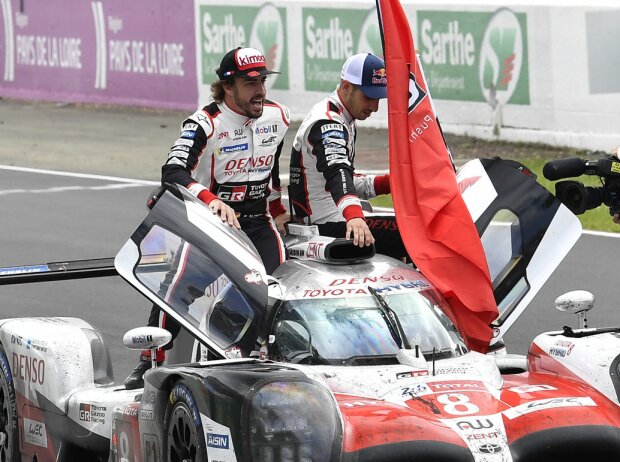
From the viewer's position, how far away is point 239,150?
331 inches

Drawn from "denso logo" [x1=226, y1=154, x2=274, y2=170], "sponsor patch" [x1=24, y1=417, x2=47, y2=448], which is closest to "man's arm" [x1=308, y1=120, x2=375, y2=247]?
"denso logo" [x1=226, y1=154, x2=274, y2=170]

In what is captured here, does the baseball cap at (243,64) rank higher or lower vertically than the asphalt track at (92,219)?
higher

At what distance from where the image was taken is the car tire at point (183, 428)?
639 cm

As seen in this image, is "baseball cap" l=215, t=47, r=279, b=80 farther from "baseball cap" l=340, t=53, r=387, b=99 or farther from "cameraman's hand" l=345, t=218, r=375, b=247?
"cameraman's hand" l=345, t=218, r=375, b=247

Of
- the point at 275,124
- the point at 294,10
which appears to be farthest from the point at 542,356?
the point at 294,10

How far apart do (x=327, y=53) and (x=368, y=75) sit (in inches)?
550

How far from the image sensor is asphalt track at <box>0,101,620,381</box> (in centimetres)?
1241

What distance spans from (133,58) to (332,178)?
57.8 ft

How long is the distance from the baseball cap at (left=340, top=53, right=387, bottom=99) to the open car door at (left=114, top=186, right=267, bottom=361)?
4.27 feet

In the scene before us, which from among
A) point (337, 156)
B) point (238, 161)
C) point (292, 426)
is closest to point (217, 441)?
point (292, 426)

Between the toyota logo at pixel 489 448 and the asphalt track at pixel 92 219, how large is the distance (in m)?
4.76

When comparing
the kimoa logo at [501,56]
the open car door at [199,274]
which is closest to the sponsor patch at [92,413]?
the open car door at [199,274]

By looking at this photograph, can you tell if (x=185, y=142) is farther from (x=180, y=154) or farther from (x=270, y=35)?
(x=270, y=35)

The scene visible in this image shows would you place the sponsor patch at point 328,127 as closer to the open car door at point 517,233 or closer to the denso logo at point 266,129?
the denso logo at point 266,129
